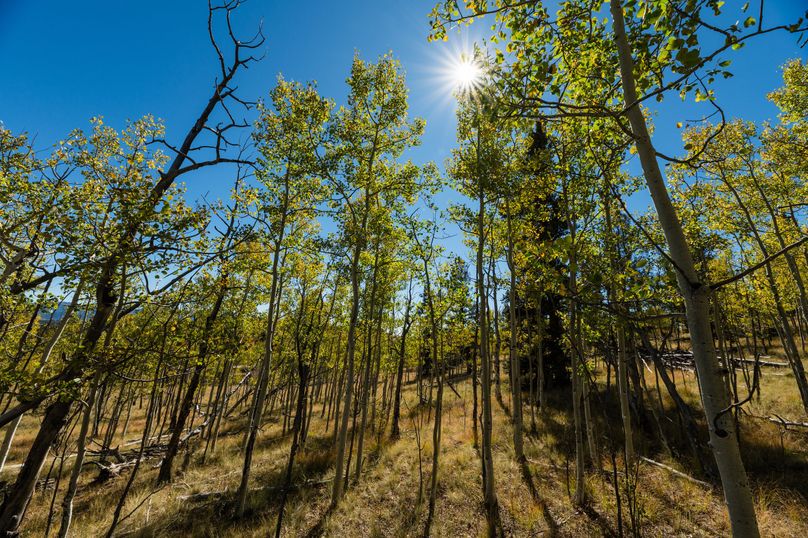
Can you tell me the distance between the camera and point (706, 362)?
2225mm

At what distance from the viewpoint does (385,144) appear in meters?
10.8

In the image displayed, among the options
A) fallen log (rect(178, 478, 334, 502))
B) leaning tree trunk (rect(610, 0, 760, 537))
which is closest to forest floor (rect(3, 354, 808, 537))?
fallen log (rect(178, 478, 334, 502))

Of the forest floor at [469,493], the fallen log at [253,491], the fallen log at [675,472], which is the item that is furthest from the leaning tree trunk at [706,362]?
the fallen log at [253,491]

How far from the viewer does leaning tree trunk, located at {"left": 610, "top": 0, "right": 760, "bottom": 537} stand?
2066 millimetres

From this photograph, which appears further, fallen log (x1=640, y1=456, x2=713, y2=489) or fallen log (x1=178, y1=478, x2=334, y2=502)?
fallen log (x1=178, y1=478, x2=334, y2=502)

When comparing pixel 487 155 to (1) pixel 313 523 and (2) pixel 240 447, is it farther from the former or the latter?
(2) pixel 240 447

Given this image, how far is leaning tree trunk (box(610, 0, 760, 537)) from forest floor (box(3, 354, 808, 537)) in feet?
10.3

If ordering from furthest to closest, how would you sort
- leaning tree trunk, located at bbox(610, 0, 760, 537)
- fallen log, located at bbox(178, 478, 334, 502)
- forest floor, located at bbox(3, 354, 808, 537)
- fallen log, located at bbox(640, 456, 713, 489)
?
fallen log, located at bbox(178, 478, 334, 502) < fallen log, located at bbox(640, 456, 713, 489) < forest floor, located at bbox(3, 354, 808, 537) < leaning tree trunk, located at bbox(610, 0, 760, 537)

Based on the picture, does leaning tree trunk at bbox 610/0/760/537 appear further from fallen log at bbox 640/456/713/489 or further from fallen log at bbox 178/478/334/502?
fallen log at bbox 178/478/334/502

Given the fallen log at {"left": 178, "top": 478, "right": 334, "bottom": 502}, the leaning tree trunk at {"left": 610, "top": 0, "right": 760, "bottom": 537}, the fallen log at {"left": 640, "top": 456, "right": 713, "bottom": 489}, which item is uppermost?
the leaning tree trunk at {"left": 610, "top": 0, "right": 760, "bottom": 537}

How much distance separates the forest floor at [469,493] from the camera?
772 centimetres

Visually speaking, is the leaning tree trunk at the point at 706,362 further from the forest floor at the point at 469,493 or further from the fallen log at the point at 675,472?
the fallen log at the point at 675,472

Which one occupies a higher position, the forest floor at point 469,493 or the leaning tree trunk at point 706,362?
the leaning tree trunk at point 706,362

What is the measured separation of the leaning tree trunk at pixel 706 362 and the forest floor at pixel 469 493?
3.13 meters
